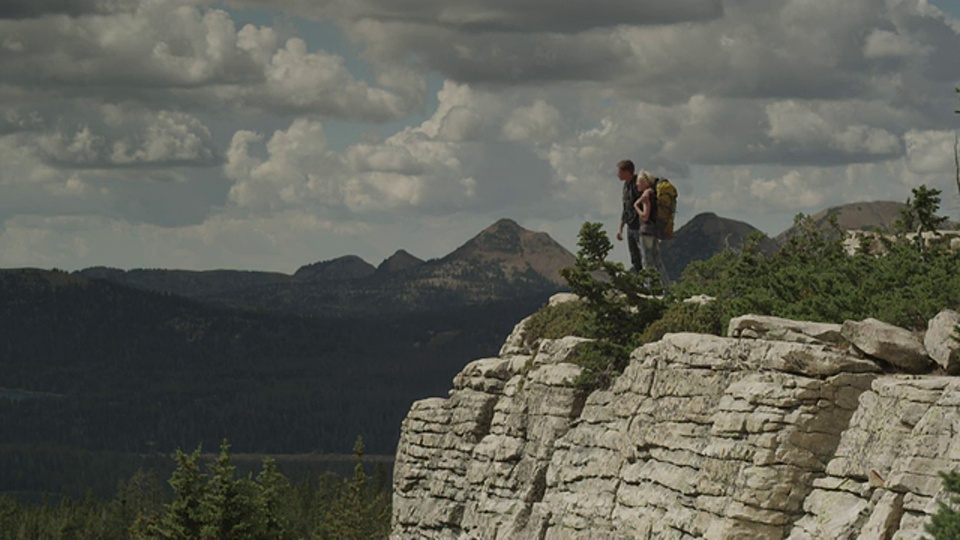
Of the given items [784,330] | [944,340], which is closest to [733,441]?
[784,330]

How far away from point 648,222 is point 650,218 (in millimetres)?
218

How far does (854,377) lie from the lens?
38094mm

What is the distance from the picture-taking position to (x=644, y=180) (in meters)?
53.0

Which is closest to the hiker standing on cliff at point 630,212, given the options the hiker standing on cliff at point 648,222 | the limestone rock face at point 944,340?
the hiker standing on cliff at point 648,222

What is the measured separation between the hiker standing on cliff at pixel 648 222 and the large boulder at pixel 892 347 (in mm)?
15524

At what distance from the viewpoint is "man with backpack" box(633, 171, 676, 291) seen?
2088 inches

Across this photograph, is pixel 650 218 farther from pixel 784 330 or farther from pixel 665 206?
pixel 784 330

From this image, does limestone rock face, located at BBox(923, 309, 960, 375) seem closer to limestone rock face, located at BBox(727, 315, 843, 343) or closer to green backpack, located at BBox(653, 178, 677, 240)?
limestone rock face, located at BBox(727, 315, 843, 343)

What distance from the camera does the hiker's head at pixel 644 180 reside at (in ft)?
174

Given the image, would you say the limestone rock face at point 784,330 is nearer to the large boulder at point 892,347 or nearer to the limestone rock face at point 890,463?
the large boulder at point 892,347

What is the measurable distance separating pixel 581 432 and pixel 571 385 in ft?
7.84

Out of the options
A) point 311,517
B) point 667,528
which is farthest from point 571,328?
point 311,517

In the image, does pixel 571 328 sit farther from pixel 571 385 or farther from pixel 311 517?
pixel 311 517

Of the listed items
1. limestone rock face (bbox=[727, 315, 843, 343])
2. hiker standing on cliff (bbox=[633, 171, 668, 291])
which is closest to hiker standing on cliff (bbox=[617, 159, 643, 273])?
hiker standing on cliff (bbox=[633, 171, 668, 291])
